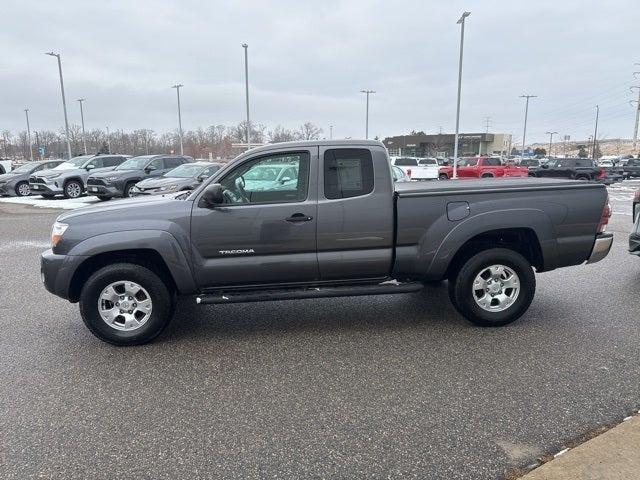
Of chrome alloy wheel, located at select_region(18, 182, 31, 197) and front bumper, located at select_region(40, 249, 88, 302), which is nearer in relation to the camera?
front bumper, located at select_region(40, 249, 88, 302)

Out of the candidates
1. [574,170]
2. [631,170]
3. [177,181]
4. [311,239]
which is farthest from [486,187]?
[631,170]

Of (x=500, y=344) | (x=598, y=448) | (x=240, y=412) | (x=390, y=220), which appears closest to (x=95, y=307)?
(x=240, y=412)

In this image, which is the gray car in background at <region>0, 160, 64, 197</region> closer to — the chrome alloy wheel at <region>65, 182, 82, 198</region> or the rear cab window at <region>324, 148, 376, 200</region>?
the chrome alloy wheel at <region>65, 182, 82, 198</region>

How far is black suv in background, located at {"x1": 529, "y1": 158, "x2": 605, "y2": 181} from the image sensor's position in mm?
26266

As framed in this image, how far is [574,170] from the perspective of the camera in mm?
26344

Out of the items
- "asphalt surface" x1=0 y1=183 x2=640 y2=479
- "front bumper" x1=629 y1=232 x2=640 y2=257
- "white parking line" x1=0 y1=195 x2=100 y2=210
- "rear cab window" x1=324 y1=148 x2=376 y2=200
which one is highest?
"rear cab window" x1=324 y1=148 x2=376 y2=200

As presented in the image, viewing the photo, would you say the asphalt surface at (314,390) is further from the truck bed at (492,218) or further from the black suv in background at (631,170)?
the black suv in background at (631,170)

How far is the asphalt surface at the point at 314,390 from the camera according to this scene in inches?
114

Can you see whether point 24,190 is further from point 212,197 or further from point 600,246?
point 600,246

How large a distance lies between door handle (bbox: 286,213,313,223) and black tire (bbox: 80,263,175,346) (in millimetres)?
1350

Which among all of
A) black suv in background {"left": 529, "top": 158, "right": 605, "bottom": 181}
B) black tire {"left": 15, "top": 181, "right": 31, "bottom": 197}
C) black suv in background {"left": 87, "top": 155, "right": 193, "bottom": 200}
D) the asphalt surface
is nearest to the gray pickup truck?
the asphalt surface

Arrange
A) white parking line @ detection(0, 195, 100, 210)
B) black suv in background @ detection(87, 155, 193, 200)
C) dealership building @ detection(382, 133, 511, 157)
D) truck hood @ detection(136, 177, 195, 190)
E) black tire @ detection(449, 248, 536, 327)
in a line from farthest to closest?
dealership building @ detection(382, 133, 511, 157) → white parking line @ detection(0, 195, 100, 210) → black suv in background @ detection(87, 155, 193, 200) → truck hood @ detection(136, 177, 195, 190) → black tire @ detection(449, 248, 536, 327)

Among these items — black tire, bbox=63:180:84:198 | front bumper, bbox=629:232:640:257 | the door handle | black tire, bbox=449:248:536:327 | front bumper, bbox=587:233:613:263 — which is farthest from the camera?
black tire, bbox=63:180:84:198

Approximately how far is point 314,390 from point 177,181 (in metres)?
11.8
